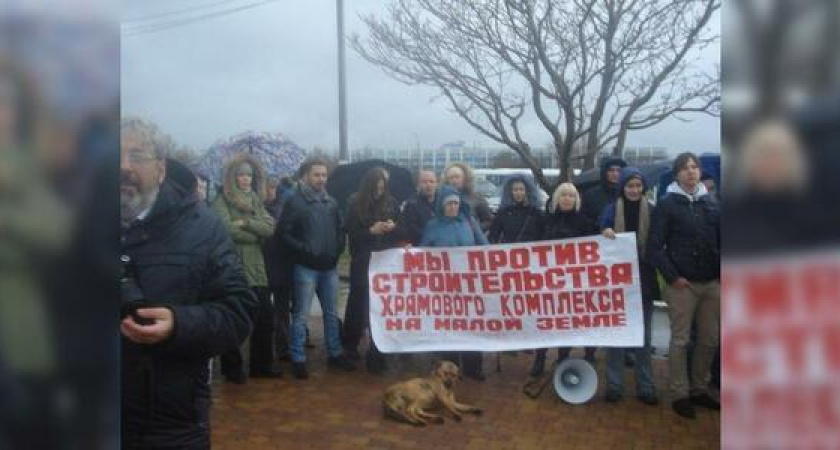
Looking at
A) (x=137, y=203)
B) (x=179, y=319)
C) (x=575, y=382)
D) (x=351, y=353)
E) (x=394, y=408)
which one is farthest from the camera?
(x=351, y=353)

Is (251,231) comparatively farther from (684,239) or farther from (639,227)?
(684,239)

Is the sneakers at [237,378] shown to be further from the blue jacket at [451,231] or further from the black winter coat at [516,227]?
the black winter coat at [516,227]

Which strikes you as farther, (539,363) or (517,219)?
(539,363)

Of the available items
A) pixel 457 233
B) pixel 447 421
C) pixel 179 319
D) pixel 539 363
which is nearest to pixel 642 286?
pixel 539 363

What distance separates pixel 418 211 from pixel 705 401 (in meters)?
1.36

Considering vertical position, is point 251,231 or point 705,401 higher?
point 251,231

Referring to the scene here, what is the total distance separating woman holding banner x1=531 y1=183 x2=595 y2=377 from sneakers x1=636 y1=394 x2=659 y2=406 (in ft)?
0.81

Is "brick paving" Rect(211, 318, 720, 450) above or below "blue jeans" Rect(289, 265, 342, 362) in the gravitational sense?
below

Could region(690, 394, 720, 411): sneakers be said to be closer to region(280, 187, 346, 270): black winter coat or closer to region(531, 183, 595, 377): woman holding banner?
region(531, 183, 595, 377): woman holding banner

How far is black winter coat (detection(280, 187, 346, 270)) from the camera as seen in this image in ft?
12.6

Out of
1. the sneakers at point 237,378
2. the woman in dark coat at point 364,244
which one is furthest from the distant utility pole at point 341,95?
the sneakers at point 237,378

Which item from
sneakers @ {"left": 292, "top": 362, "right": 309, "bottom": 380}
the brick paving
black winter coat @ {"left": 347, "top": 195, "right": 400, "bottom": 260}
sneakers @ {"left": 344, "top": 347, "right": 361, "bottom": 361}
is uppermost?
black winter coat @ {"left": 347, "top": 195, "right": 400, "bottom": 260}

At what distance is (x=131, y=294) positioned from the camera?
239 cm

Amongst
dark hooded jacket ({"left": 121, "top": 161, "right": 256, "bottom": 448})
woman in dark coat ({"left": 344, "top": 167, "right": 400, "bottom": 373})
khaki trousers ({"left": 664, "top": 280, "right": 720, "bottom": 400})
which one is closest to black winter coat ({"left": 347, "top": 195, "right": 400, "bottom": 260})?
Answer: woman in dark coat ({"left": 344, "top": 167, "right": 400, "bottom": 373})
